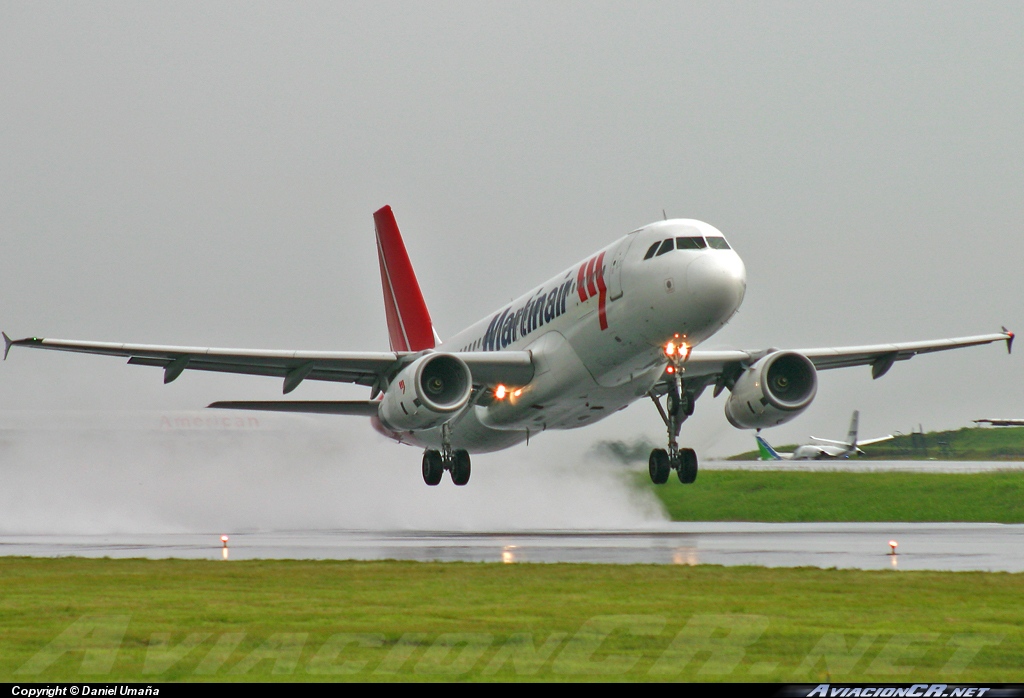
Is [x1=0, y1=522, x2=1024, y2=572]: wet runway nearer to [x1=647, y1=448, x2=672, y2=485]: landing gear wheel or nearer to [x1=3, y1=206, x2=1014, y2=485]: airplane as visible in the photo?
[x1=647, y1=448, x2=672, y2=485]: landing gear wheel

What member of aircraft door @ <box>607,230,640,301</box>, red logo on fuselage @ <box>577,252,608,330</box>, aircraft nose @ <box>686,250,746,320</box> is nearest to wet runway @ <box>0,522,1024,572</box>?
aircraft nose @ <box>686,250,746,320</box>

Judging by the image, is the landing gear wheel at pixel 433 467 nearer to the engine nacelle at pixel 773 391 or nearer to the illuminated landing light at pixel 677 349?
the engine nacelle at pixel 773 391

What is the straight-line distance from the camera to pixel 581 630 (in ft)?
41.8

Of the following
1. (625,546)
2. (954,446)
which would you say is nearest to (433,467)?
(625,546)

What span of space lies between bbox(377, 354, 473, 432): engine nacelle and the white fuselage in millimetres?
2122

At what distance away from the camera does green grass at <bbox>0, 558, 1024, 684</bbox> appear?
10.6 m

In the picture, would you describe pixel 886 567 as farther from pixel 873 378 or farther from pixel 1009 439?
pixel 1009 439

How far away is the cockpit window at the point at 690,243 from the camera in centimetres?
2658

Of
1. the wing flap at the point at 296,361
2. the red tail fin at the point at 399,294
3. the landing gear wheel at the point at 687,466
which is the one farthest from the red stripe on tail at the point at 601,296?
the red tail fin at the point at 399,294

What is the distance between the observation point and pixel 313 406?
1393 inches

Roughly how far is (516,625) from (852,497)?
31.6 metres

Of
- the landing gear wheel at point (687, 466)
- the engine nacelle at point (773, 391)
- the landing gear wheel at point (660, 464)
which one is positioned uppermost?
the engine nacelle at point (773, 391)

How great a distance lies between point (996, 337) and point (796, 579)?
21.0 metres

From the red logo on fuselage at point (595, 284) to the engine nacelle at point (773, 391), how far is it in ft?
15.1
